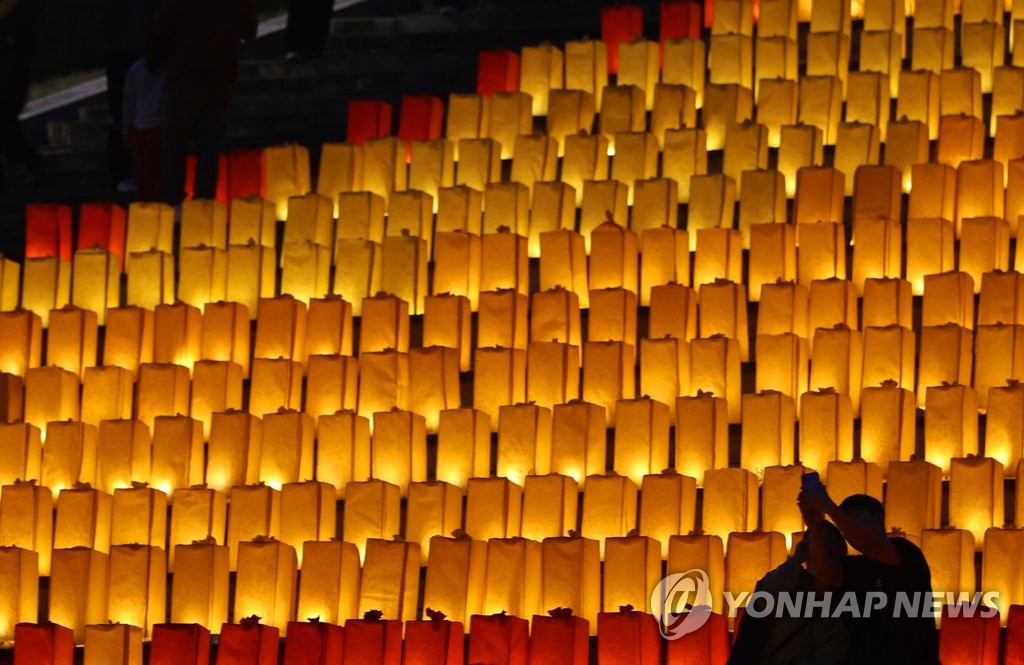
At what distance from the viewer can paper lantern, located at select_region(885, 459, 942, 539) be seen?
200 inches

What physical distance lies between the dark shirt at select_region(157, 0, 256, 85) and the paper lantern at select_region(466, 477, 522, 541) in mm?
2060

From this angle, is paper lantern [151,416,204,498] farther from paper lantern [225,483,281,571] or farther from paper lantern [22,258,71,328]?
paper lantern [22,258,71,328]

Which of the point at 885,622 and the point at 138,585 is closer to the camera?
the point at 885,622

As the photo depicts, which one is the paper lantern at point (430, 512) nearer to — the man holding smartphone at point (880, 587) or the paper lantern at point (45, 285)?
the man holding smartphone at point (880, 587)

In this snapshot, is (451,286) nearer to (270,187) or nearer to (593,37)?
(270,187)

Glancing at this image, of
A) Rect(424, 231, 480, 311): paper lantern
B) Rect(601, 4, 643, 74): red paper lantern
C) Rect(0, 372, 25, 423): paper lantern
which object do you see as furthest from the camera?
Rect(601, 4, 643, 74): red paper lantern

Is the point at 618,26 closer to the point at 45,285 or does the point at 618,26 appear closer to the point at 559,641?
the point at 45,285

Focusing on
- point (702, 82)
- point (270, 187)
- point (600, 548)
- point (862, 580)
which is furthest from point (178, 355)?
point (862, 580)

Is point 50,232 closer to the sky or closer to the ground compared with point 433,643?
closer to the sky

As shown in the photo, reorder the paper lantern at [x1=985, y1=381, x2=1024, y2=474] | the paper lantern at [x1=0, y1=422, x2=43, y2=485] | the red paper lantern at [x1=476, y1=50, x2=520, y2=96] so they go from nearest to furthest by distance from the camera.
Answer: the paper lantern at [x1=985, y1=381, x2=1024, y2=474], the paper lantern at [x1=0, y1=422, x2=43, y2=485], the red paper lantern at [x1=476, y1=50, x2=520, y2=96]

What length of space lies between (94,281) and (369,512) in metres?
1.39

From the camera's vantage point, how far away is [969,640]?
473 cm

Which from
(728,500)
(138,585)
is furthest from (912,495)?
(138,585)

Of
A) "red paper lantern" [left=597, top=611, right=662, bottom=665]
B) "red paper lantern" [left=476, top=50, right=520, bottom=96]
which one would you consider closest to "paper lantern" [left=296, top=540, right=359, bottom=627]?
"red paper lantern" [left=597, top=611, right=662, bottom=665]
